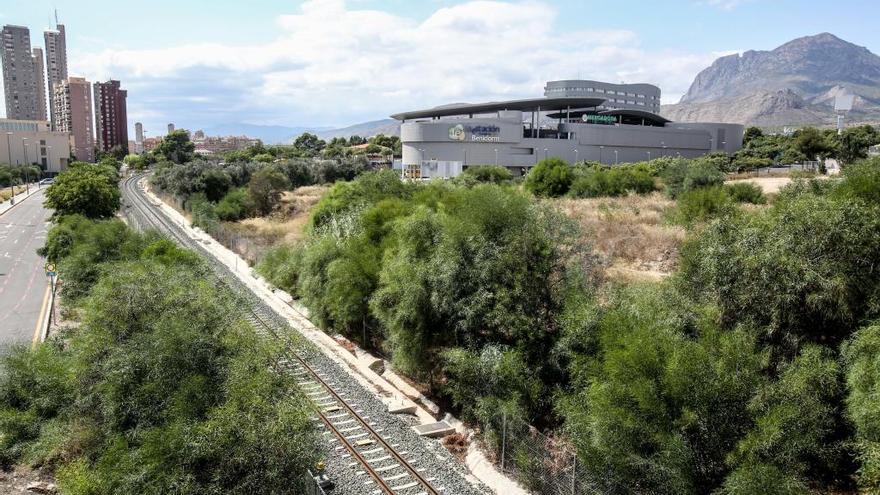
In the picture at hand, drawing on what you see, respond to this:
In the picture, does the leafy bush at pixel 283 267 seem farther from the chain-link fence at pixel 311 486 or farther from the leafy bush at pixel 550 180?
the leafy bush at pixel 550 180

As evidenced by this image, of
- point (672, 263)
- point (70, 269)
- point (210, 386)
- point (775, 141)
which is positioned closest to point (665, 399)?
point (210, 386)

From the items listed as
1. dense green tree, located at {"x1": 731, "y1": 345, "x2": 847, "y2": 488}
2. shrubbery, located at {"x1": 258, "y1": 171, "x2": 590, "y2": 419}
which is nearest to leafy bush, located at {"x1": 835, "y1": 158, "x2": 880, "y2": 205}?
dense green tree, located at {"x1": 731, "y1": 345, "x2": 847, "y2": 488}

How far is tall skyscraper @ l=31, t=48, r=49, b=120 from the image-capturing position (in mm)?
158375

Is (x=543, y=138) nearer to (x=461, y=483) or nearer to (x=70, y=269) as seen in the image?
(x=70, y=269)

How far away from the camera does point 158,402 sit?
11.6 meters

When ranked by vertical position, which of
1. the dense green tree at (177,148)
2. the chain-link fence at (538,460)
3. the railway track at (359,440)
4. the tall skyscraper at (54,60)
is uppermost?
the tall skyscraper at (54,60)

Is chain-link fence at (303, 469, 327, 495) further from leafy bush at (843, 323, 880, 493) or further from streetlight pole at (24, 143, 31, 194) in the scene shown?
streetlight pole at (24, 143, 31, 194)

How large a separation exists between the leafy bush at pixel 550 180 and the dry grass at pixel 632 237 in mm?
10222

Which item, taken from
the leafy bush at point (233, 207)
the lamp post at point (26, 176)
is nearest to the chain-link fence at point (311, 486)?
the leafy bush at point (233, 207)

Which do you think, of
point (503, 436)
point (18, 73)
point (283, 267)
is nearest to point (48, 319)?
point (283, 267)

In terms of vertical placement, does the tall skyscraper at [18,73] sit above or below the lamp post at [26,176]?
above

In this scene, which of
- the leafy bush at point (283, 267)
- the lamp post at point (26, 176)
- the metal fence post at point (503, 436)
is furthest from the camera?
the lamp post at point (26, 176)

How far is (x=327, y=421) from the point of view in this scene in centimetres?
1531

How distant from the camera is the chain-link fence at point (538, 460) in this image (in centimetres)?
1154
